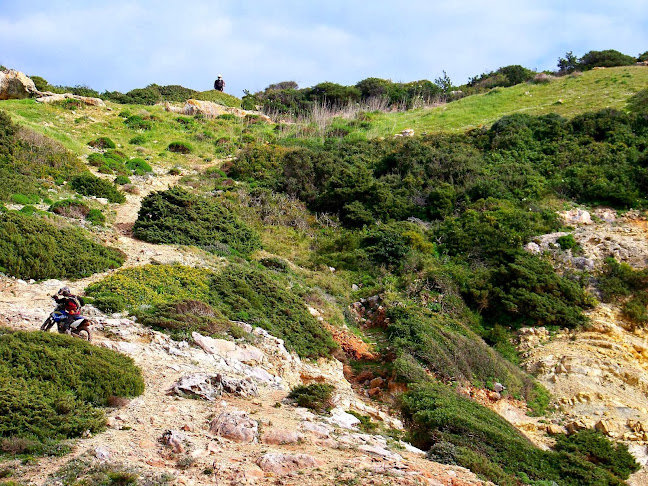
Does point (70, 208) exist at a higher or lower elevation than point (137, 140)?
lower

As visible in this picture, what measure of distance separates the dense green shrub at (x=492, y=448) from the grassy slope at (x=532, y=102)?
2497 cm

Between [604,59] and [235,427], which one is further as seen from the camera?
[604,59]

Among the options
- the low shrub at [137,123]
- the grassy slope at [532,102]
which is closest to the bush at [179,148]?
the low shrub at [137,123]

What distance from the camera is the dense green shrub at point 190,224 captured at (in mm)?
17906

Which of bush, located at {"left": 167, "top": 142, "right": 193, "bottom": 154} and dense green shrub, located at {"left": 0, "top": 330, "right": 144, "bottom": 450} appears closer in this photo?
dense green shrub, located at {"left": 0, "top": 330, "right": 144, "bottom": 450}

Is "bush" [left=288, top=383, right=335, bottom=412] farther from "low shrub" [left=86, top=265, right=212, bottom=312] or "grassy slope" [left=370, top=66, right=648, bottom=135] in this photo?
"grassy slope" [left=370, top=66, right=648, bottom=135]

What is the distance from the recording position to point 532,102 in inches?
1458

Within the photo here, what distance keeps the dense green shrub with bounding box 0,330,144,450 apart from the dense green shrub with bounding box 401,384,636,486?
16.3 ft

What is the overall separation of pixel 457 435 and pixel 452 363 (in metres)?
4.38

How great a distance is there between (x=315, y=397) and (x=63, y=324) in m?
4.43

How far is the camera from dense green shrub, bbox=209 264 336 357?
13.5 metres

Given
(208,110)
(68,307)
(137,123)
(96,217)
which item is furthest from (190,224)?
(208,110)

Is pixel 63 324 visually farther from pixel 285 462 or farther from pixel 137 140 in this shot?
pixel 137 140

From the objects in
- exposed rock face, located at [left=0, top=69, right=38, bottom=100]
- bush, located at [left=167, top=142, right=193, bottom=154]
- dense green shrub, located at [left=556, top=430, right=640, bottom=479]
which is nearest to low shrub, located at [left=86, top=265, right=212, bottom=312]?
dense green shrub, located at [left=556, top=430, right=640, bottom=479]
